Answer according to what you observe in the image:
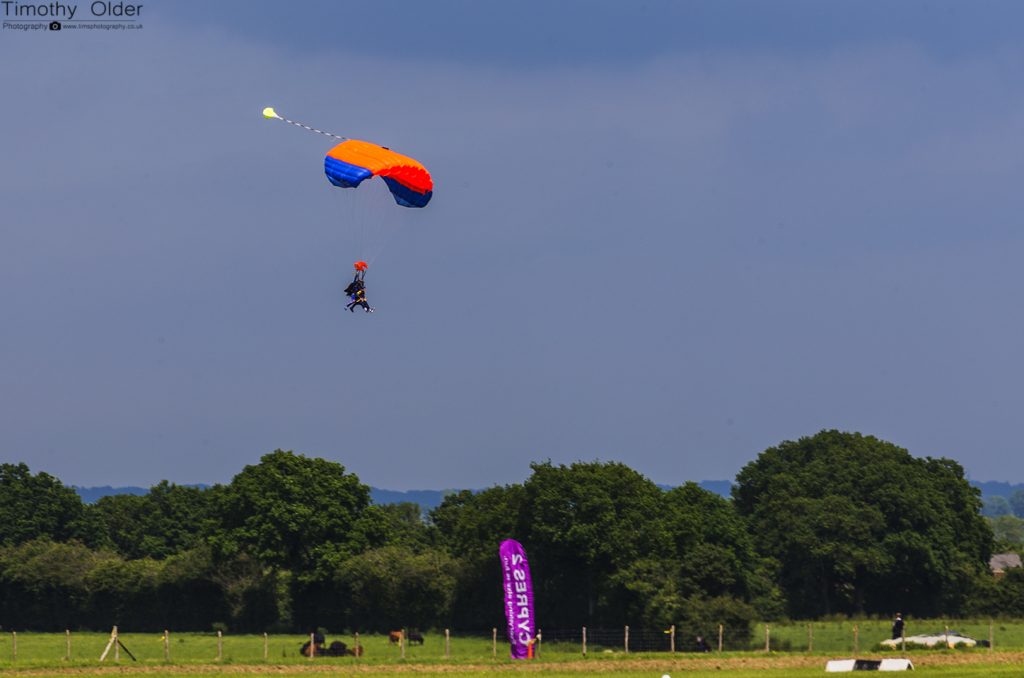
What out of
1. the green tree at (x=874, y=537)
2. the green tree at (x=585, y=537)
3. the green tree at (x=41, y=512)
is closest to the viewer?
the green tree at (x=585, y=537)

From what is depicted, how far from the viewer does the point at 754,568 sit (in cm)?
8300

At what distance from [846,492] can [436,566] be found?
30.3 m

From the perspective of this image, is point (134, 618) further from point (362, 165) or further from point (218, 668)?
point (362, 165)

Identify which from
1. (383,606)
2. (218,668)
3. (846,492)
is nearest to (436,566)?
(383,606)

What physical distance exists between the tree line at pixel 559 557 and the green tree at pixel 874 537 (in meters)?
0.13

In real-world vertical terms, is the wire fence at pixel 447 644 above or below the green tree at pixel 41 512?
below

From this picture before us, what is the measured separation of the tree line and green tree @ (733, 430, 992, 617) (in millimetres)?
130

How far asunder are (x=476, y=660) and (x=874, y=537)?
131 feet

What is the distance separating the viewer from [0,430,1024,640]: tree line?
7606cm

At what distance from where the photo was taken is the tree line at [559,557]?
76.1 metres

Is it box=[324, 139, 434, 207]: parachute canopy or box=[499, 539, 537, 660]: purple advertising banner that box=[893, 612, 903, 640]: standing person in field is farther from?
box=[324, 139, 434, 207]: parachute canopy

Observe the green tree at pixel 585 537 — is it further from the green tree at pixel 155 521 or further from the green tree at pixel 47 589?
A: the green tree at pixel 155 521

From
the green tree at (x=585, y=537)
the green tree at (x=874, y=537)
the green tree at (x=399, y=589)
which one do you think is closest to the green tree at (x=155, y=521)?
the green tree at (x=399, y=589)

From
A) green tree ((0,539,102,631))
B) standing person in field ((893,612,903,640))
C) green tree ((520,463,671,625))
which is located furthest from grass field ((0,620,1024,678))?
green tree ((0,539,102,631))
